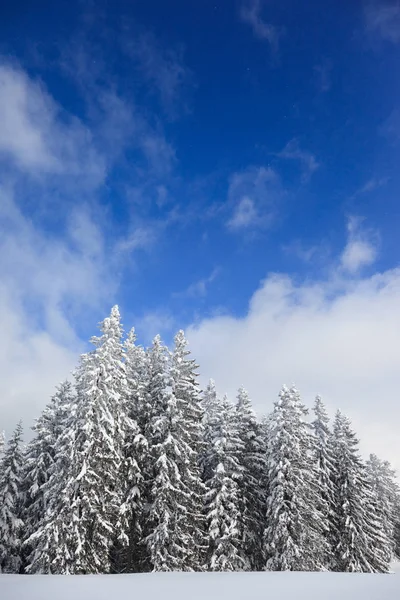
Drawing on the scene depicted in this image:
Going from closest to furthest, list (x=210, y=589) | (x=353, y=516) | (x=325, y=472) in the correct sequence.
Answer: (x=210, y=589) < (x=353, y=516) < (x=325, y=472)

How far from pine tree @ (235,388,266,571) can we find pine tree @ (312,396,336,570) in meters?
4.61

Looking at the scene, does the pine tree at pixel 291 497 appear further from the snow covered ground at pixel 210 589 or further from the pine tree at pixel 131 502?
the snow covered ground at pixel 210 589

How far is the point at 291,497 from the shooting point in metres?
29.1

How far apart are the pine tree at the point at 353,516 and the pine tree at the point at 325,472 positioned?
59 cm

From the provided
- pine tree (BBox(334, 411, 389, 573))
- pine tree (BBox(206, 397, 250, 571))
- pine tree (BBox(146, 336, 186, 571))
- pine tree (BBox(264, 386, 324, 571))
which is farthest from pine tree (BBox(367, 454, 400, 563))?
pine tree (BBox(146, 336, 186, 571))

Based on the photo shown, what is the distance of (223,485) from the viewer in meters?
27.9

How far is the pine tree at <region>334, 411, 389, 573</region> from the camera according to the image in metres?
32.3

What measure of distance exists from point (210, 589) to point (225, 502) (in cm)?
2082

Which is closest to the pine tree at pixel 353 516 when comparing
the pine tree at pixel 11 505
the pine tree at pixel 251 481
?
the pine tree at pixel 251 481

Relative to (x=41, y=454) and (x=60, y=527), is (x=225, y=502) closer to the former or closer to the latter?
(x=60, y=527)

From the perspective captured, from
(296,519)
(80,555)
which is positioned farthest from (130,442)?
(296,519)

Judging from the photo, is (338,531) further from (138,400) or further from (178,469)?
(138,400)

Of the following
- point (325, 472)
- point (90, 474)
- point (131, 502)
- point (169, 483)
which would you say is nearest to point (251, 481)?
point (325, 472)

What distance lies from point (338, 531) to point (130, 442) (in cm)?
2078
